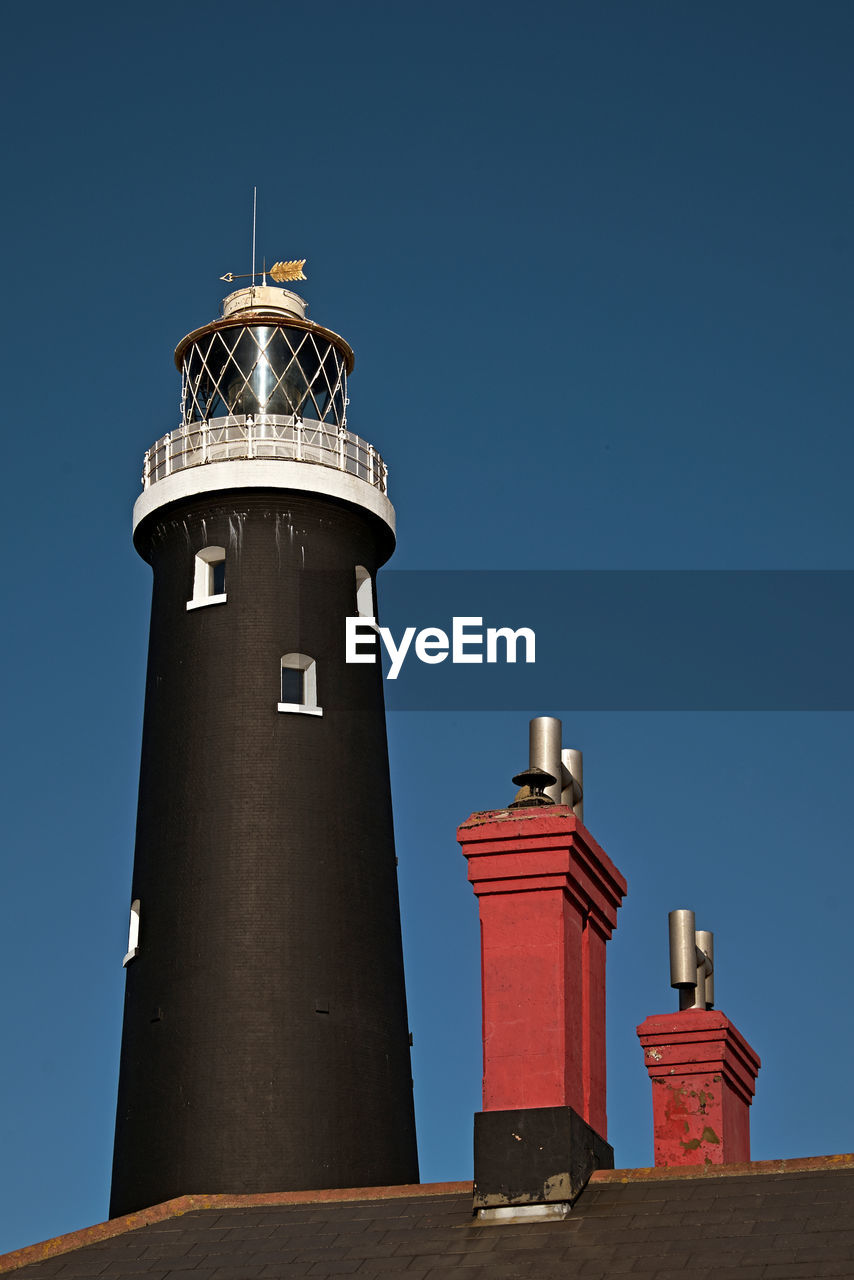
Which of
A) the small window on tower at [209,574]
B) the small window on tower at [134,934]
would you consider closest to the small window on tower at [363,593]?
the small window on tower at [209,574]

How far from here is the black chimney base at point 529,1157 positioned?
13.9 m

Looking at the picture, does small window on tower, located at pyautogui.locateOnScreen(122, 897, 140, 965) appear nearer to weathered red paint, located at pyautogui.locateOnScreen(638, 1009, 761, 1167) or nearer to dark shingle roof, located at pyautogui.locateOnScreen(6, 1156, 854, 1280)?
weathered red paint, located at pyautogui.locateOnScreen(638, 1009, 761, 1167)

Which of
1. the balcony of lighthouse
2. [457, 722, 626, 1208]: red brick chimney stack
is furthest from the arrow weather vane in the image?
[457, 722, 626, 1208]: red brick chimney stack

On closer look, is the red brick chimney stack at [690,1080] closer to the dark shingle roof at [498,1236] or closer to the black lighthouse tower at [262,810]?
the dark shingle roof at [498,1236]

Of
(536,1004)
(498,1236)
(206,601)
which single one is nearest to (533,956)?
(536,1004)

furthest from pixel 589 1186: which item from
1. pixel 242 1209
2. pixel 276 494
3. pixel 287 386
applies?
pixel 287 386

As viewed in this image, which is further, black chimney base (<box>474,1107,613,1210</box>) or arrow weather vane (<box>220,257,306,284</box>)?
arrow weather vane (<box>220,257,306,284</box>)

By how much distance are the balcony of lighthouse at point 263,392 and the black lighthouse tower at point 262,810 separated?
1.3 inches

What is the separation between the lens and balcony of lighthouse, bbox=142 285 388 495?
90.6 feet

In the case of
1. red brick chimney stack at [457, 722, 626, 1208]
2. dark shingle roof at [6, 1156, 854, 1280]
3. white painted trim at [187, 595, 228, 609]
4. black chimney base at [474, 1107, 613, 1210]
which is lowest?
dark shingle roof at [6, 1156, 854, 1280]

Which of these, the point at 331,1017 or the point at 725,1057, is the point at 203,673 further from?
the point at 725,1057

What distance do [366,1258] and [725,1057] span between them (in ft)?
18.8

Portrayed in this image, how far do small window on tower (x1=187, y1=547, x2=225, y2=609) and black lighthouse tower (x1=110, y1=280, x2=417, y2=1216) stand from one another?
38 millimetres

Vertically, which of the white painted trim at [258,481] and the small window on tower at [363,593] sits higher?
the white painted trim at [258,481]
